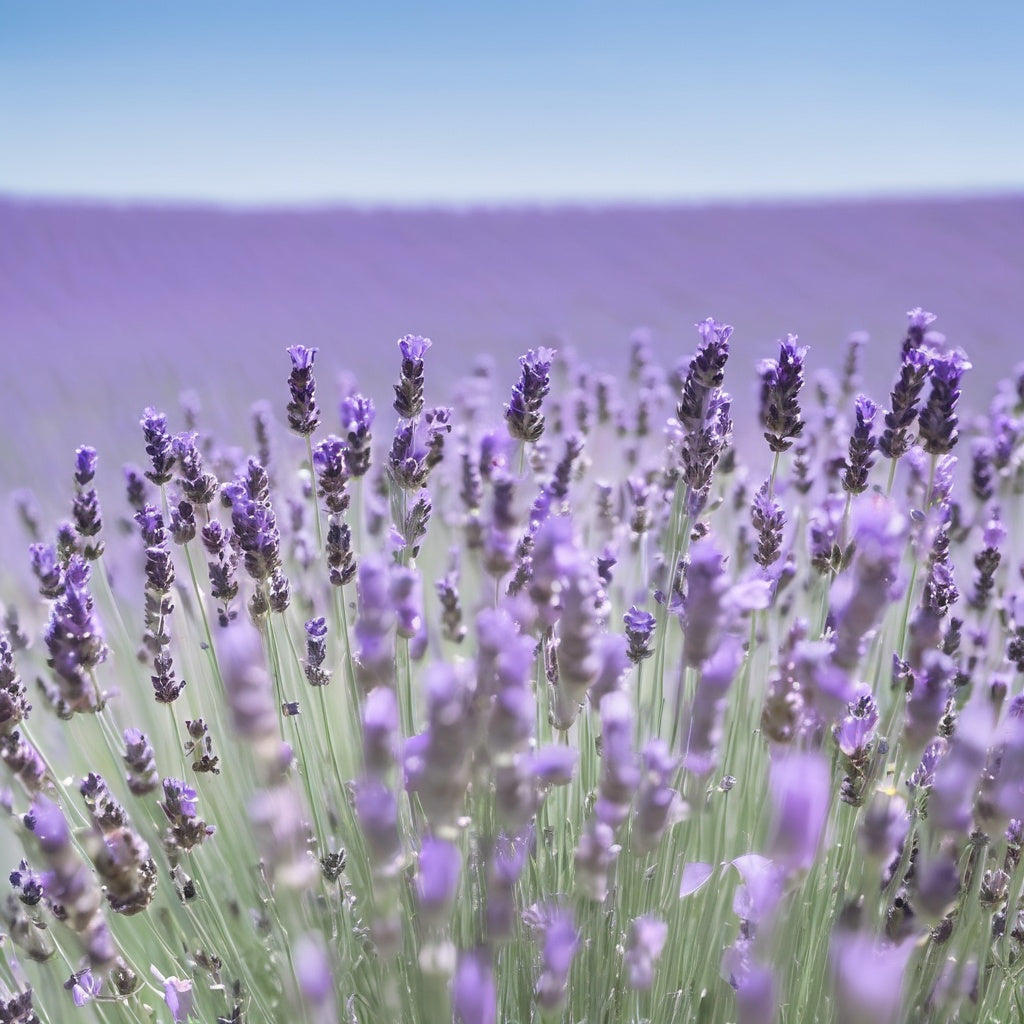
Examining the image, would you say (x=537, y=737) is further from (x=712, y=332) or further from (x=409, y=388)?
(x=712, y=332)

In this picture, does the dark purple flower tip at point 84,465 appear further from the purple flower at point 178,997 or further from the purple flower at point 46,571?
the purple flower at point 178,997

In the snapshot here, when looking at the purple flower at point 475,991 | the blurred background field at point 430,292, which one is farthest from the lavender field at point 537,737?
the blurred background field at point 430,292

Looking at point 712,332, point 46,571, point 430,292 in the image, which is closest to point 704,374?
point 712,332

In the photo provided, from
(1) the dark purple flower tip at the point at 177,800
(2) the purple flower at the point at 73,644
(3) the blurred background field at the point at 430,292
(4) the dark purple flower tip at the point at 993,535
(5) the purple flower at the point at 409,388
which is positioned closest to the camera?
(2) the purple flower at the point at 73,644

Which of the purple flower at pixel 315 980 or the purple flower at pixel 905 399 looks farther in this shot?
the purple flower at pixel 905 399

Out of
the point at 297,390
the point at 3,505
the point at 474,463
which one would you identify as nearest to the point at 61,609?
the point at 297,390

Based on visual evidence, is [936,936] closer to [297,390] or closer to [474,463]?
[474,463]
